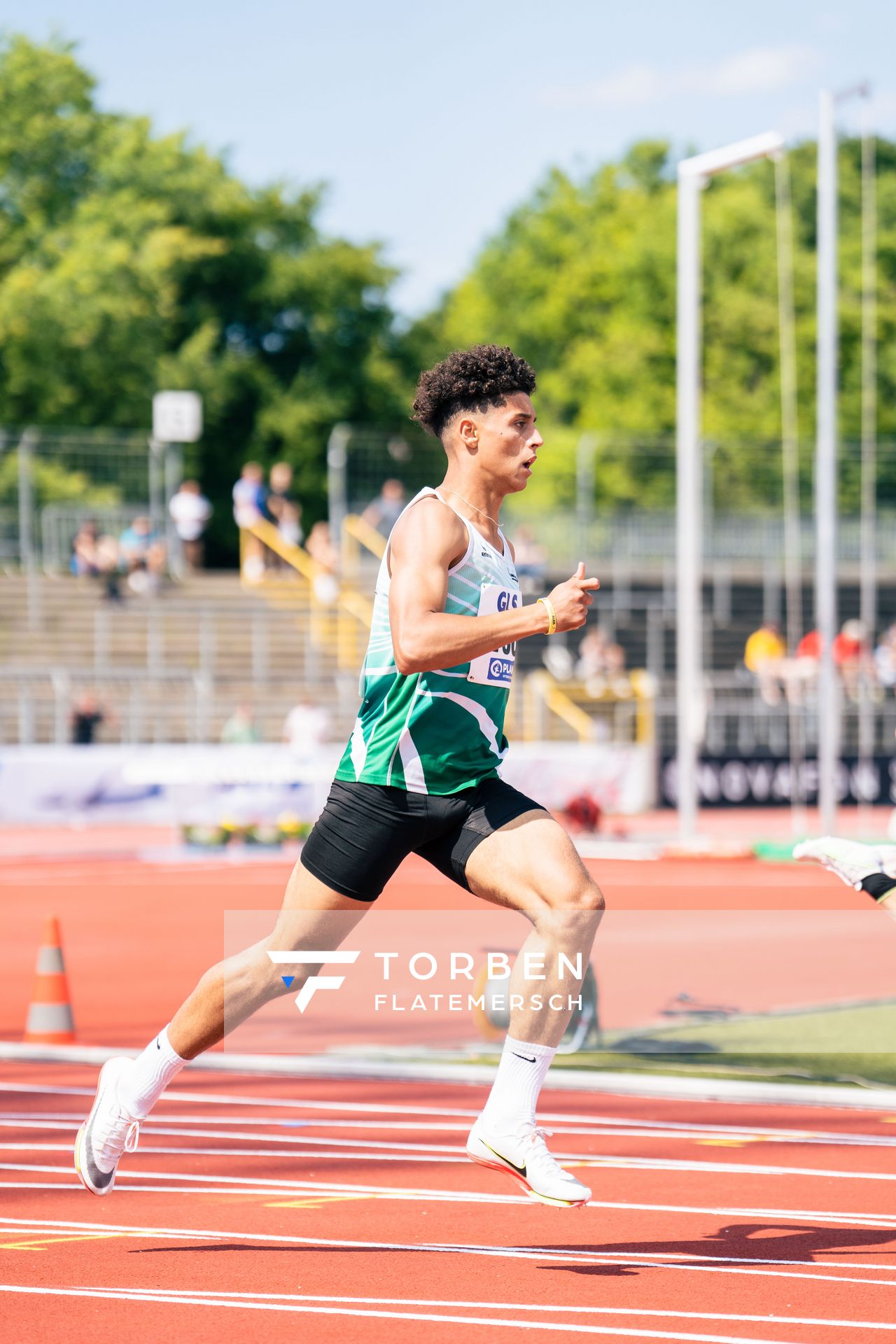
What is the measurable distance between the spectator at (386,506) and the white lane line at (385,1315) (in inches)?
1150

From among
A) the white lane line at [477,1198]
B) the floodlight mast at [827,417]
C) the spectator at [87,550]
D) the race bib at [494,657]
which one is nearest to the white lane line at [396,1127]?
the white lane line at [477,1198]

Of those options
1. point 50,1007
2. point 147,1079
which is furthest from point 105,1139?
point 50,1007

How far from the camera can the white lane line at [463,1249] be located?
5.33 meters

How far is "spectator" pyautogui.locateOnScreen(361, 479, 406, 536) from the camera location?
34.4 metres

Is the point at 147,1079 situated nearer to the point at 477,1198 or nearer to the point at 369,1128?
the point at 477,1198

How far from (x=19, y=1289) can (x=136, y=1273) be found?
1.07 ft

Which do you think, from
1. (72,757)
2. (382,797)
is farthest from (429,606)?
(72,757)

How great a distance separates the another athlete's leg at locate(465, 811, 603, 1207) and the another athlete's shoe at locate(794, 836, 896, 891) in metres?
1.51

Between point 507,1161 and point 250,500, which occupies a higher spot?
point 250,500

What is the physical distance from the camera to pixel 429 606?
5.36 m

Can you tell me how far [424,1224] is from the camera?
19.5 ft

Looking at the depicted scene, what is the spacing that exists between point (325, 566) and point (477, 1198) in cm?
2809

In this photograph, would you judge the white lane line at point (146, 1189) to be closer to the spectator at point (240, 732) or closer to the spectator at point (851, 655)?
the spectator at point (240, 732)

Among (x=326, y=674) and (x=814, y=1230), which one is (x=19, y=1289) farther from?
(x=326, y=674)
